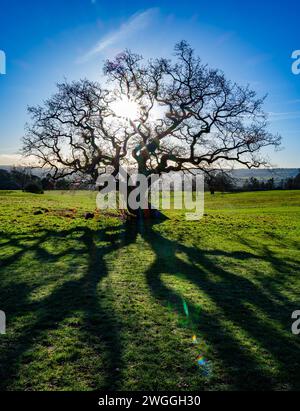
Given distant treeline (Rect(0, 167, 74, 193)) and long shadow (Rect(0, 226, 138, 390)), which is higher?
distant treeline (Rect(0, 167, 74, 193))

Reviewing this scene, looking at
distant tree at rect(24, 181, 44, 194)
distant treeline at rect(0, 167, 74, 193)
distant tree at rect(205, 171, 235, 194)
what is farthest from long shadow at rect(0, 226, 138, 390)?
distant tree at rect(24, 181, 44, 194)

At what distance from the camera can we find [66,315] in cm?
713

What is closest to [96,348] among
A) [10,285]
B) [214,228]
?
[10,285]

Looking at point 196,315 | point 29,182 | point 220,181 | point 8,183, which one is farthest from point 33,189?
point 196,315

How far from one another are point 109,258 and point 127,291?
12.1ft

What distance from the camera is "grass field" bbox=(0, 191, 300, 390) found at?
5070mm

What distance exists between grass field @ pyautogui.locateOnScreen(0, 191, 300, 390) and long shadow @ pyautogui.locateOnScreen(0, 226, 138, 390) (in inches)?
0.9

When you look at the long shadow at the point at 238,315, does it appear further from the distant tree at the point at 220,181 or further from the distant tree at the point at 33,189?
the distant tree at the point at 33,189

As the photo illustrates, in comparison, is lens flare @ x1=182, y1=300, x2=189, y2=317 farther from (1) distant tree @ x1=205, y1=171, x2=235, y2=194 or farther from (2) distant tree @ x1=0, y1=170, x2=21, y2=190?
(2) distant tree @ x1=0, y1=170, x2=21, y2=190

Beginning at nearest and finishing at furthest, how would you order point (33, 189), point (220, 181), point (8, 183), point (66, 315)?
1. point (66, 315)
2. point (220, 181)
3. point (33, 189)
4. point (8, 183)

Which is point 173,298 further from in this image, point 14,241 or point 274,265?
point 14,241

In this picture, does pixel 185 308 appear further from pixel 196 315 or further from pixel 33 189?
pixel 33 189

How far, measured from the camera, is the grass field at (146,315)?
5.07 meters

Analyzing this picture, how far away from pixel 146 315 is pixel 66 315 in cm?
176
